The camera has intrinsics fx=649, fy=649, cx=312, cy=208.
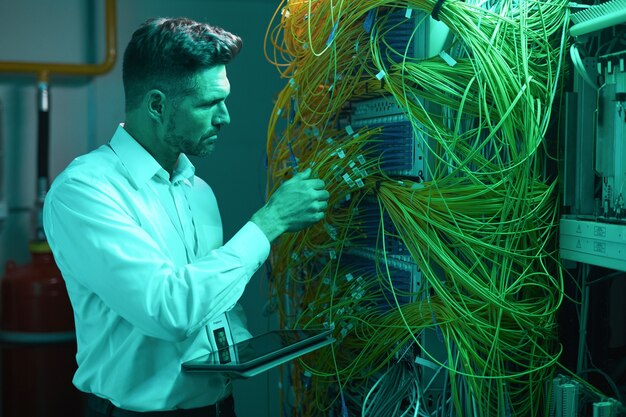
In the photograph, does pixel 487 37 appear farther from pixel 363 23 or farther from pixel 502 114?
pixel 363 23

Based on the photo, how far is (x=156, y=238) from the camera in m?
1.50

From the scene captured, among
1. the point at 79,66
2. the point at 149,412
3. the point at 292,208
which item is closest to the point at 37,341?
the point at 79,66

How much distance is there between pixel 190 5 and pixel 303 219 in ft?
5.47

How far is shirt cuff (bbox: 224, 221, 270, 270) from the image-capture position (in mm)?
1461

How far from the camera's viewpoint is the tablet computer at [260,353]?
1.29 metres

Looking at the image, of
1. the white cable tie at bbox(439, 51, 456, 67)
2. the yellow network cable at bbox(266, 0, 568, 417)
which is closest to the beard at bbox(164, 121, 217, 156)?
the yellow network cable at bbox(266, 0, 568, 417)

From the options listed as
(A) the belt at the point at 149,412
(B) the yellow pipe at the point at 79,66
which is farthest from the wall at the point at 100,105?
(A) the belt at the point at 149,412

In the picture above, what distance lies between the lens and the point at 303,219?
1.58m

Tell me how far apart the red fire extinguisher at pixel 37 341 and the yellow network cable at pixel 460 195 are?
48.2 inches

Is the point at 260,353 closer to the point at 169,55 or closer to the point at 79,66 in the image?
the point at 169,55

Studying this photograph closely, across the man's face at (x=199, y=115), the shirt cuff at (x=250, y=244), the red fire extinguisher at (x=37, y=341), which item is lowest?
the red fire extinguisher at (x=37, y=341)

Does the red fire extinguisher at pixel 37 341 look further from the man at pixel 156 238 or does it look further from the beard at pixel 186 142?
the beard at pixel 186 142

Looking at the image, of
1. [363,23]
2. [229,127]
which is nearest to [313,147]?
[363,23]

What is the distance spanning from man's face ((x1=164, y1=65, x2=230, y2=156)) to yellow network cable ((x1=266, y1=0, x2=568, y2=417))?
283mm
